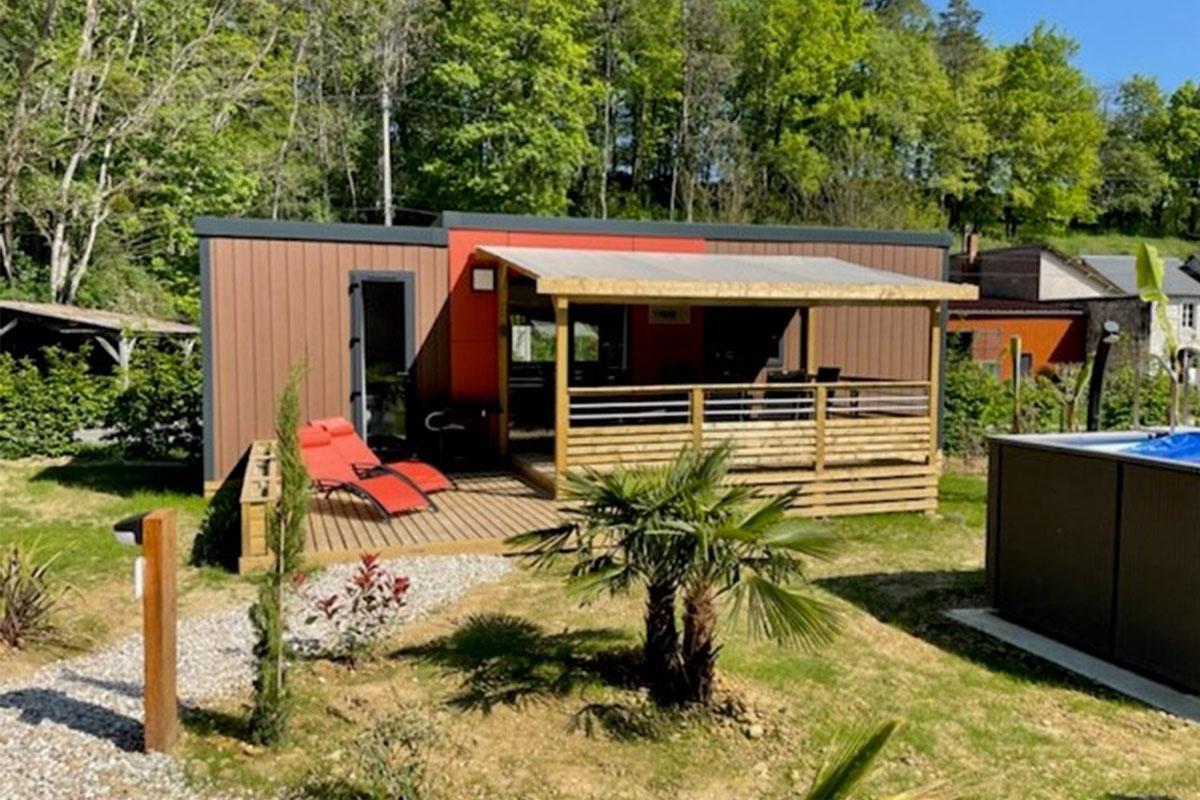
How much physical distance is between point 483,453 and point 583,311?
94.8 inches

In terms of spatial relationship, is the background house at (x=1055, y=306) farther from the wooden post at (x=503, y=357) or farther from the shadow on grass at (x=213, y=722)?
the shadow on grass at (x=213, y=722)

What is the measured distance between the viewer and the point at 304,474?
13.2 feet

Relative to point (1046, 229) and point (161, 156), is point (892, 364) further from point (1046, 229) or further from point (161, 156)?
point (1046, 229)

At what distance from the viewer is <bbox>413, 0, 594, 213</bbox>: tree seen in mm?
28906

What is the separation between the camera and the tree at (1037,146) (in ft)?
135

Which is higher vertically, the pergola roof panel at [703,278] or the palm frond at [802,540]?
the pergola roof panel at [703,278]

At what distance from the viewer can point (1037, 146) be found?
41312 millimetres

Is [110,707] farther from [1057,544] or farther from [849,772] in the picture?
[1057,544]

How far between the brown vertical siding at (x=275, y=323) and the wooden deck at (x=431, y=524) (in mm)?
1541

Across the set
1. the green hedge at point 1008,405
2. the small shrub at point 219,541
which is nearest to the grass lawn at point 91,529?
the small shrub at point 219,541

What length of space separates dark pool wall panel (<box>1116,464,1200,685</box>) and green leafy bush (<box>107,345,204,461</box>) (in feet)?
33.5

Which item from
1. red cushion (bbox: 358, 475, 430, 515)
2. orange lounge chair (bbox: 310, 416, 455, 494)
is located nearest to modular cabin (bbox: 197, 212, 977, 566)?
orange lounge chair (bbox: 310, 416, 455, 494)

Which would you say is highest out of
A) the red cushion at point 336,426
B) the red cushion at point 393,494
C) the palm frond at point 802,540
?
the red cushion at point 336,426

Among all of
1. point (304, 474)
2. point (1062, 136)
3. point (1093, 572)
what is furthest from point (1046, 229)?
point (304, 474)
